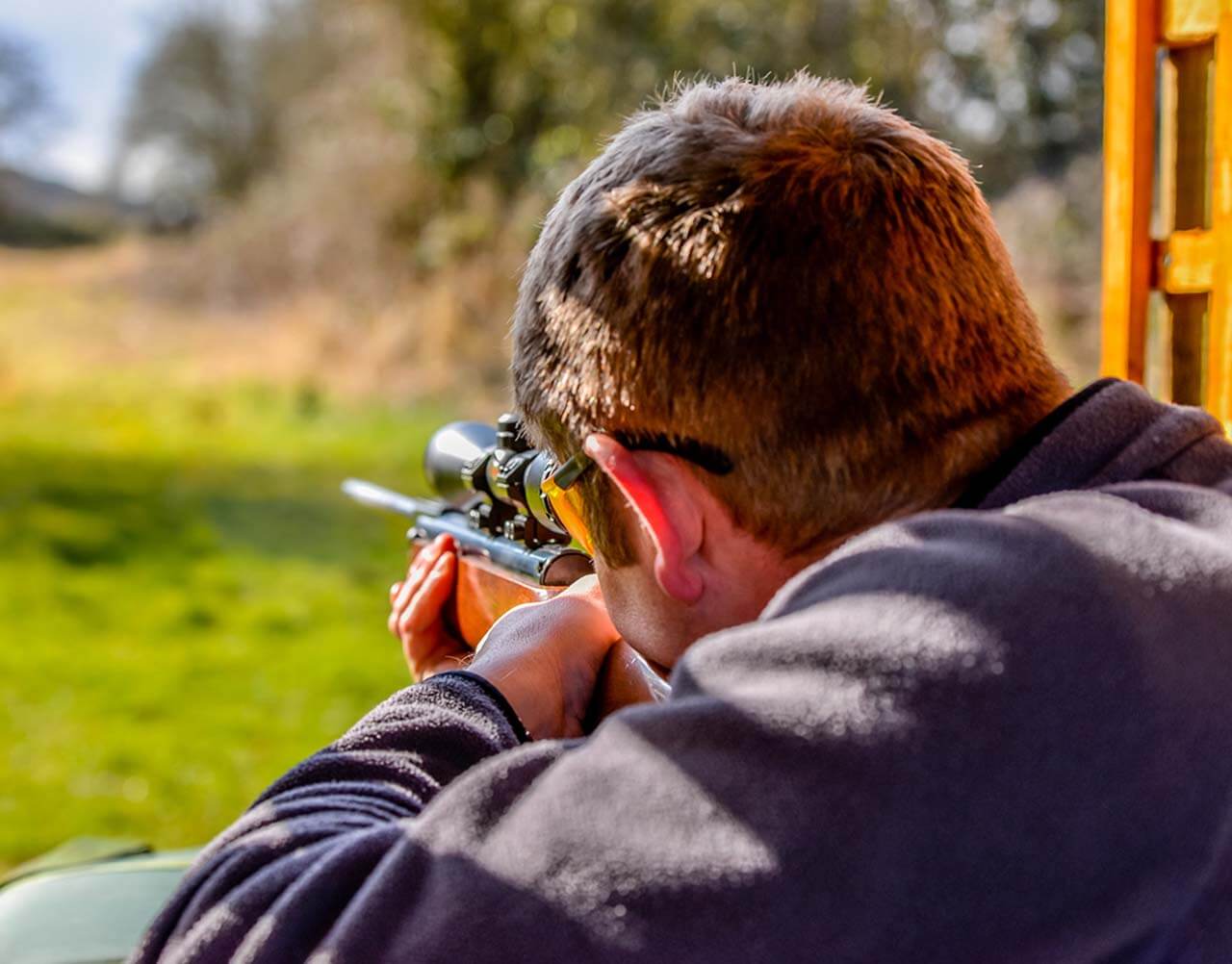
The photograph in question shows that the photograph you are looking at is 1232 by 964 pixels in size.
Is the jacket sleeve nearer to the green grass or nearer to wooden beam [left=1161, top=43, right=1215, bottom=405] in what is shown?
wooden beam [left=1161, top=43, right=1215, bottom=405]

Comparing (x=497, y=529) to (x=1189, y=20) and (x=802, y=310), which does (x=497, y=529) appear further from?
(x=1189, y=20)

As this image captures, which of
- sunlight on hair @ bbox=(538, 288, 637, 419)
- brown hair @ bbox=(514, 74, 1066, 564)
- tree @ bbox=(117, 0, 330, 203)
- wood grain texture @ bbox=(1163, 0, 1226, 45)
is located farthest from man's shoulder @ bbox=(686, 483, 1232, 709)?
tree @ bbox=(117, 0, 330, 203)

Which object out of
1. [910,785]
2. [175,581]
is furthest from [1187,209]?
[175,581]

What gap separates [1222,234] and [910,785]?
1.59 metres

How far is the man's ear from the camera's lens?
116 centimetres

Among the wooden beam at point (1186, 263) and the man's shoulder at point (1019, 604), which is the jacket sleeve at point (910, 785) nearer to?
the man's shoulder at point (1019, 604)

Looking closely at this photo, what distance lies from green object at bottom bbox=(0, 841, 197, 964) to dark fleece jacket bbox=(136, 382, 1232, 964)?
132 cm

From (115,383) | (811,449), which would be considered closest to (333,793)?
(811,449)

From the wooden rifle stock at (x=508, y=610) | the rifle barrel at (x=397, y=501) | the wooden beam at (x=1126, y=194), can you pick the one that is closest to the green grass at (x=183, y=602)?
the rifle barrel at (x=397, y=501)

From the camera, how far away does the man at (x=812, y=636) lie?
891mm

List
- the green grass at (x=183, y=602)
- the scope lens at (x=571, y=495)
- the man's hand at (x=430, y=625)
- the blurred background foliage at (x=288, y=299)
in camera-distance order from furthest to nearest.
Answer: the blurred background foliage at (x=288, y=299)
the green grass at (x=183, y=602)
the man's hand at (x=430, y=625)
the scope lens at (x=571, y=495)

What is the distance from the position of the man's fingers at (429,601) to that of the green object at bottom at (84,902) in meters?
0.60

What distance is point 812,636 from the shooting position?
0.92 metres

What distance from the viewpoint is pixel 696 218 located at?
110cm
